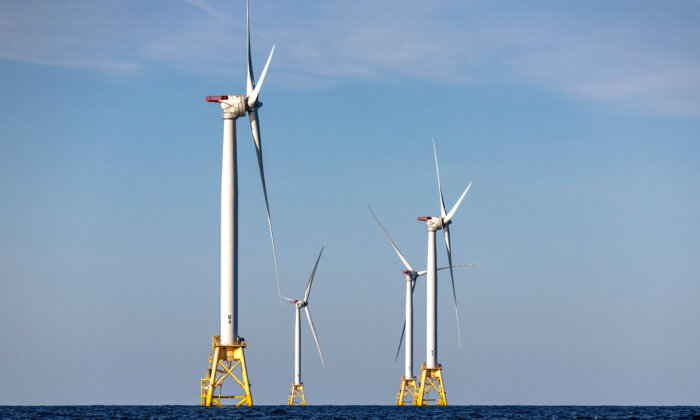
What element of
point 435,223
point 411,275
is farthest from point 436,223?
point 411,275

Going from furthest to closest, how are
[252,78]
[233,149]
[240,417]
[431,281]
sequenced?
[431,281] → [252,78] → [233,149] → [240,417]

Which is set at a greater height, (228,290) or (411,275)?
(411,275)

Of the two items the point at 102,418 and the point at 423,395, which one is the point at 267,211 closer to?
the point at 102,418

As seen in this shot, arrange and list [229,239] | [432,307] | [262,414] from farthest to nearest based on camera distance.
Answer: [432,307] → [262,414] → [229,239]

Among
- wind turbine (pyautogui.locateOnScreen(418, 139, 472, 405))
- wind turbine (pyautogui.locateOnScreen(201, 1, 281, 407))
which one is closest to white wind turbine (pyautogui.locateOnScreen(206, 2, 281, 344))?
wind turbine (pyautogui.locateOnScreen(201, 1, 281, 407))

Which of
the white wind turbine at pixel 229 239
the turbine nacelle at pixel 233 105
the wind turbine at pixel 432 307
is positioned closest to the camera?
the white wind turbine at pixel 229 239

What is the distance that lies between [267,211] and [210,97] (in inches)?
598

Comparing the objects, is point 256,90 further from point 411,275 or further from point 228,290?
point 411,275

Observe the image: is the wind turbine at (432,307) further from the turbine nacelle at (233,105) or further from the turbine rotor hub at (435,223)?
the turbine nacelle at (233,105)

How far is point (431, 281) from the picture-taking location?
16838 cm

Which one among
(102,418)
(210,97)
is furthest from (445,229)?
(102,418)

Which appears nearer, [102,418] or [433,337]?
[102,418]

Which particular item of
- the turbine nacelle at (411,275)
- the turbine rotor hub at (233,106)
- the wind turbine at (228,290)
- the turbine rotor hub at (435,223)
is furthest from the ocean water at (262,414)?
the turbine nacelle at (411,275)

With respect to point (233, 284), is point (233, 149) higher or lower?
higher
